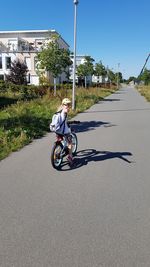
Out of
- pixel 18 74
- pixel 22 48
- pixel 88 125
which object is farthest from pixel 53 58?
pixel 22 48

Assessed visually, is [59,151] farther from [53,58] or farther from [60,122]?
[53,58]

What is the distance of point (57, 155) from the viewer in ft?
21.3

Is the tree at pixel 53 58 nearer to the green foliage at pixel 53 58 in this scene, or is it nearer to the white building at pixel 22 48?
the green foliage at pixel 53 58

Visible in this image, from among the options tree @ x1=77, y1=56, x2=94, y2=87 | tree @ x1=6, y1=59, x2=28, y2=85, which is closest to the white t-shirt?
tree @ x1=6, y1=59, x2=28, y2=85

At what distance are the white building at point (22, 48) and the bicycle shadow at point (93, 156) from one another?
50560 mm

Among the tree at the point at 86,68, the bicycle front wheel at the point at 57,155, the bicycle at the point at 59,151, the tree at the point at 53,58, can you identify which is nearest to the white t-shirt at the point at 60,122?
the bicycle at the point at 59,151

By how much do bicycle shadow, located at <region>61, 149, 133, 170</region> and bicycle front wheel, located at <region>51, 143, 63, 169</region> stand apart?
276mm

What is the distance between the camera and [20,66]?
42375 mm

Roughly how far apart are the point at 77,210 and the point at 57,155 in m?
2.15

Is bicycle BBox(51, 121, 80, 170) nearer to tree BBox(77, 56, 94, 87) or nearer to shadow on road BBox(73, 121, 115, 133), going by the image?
shadow on road BBox(73, 121, 115, 133)

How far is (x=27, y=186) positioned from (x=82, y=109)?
13728 millimetres

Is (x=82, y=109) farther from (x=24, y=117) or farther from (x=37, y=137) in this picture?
(x=37, y=137)

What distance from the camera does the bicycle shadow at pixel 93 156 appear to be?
715 centimetres

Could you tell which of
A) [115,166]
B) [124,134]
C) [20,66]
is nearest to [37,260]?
[115,166]
